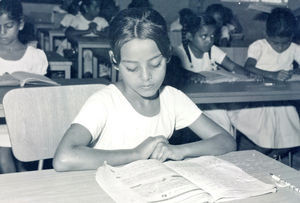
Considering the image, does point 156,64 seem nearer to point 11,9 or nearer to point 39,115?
point 39,115

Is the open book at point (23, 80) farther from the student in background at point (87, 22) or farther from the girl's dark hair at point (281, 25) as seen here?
the student in background at point (87, 22)

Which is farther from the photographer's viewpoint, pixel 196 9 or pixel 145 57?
pixel 196 9

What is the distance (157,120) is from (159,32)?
35 cm

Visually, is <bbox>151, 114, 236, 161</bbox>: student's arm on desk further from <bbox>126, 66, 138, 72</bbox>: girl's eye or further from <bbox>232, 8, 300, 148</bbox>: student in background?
<bbox>232, 8, 300, 148</bbox>: student in background

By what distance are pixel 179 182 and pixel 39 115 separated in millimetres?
808

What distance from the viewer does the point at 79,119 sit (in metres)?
1.42

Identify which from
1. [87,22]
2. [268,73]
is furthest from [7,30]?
[87,22]

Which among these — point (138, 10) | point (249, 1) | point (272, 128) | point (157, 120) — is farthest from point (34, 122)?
point (249, 1)

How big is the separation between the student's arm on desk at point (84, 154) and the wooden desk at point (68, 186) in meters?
0.04

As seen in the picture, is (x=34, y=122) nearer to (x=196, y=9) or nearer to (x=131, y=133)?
(x=131, y=133)

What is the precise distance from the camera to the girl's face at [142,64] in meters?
1.46

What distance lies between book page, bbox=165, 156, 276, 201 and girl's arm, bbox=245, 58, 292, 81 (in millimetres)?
1951

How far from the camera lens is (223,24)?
6.36 m

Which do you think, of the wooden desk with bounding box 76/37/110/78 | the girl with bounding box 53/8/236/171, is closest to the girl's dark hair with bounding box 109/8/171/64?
the girl with bounding box 53/8/236/171
